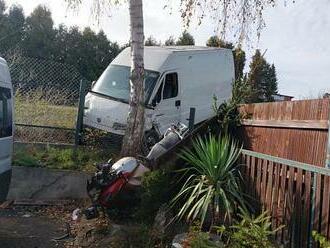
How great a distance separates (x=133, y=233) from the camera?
273 inches

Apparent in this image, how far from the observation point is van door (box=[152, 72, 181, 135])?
12.8 m

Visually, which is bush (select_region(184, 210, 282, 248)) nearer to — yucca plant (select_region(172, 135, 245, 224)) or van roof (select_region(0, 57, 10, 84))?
yucca plant (select_region(172, 135, 245, 224))

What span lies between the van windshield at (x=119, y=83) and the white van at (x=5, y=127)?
191 inches

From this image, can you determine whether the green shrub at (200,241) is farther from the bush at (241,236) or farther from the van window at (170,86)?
the van window at (170,86)

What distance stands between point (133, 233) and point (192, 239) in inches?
58.8

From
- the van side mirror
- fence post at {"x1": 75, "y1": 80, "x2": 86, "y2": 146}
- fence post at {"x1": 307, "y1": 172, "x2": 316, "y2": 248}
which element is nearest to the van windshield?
the van side mirror

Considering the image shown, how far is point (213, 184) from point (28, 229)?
326 centimetres

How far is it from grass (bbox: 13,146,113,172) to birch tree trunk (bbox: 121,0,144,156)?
986mm

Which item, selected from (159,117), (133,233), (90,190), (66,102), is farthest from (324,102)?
(66,102)

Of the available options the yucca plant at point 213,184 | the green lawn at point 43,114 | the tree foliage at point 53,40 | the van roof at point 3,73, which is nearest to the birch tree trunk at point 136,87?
the green lawn at point 43,114

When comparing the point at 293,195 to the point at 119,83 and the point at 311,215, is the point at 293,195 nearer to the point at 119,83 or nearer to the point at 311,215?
the point at 311,215

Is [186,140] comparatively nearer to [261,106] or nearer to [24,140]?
[261,106]

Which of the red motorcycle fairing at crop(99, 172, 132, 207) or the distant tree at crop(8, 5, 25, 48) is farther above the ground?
the distant tree at crop(8, 5, 25, 48)

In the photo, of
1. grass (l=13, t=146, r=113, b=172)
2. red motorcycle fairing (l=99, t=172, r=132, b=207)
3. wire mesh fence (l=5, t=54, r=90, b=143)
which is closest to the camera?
red motorcycle fairing (l=99, t=172, r=132, b=207)
